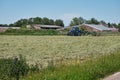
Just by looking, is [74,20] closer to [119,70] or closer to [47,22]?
[47,22]

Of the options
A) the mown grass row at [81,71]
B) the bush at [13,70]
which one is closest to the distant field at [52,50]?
the mown grass row at [81,71]

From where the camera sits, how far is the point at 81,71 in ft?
38.2

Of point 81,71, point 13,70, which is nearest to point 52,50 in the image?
point 81,71

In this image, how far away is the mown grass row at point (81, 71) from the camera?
1066 cm

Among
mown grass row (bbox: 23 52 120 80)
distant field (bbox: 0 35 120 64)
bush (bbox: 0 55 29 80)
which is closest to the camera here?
mown grass row (bbox: 23 52 120 80)

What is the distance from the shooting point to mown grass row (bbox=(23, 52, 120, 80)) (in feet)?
35.0

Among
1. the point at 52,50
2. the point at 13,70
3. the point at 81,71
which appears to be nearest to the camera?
the point at 13,70

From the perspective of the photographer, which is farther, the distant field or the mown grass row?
the distant field

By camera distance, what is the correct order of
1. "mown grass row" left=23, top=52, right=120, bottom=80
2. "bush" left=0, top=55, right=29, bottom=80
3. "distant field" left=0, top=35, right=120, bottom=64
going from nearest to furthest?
"mown grass row" left=23, top=52, right=120, bottom=80
"bush" left=0, top=55, right=29, bottom=80
"distant field" left=0, top=35, right=120, bottom=64

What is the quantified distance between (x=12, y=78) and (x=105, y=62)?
4.81m

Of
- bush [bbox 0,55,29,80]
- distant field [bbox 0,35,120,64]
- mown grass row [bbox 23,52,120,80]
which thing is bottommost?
distant field [bbox 0,35,120,64]

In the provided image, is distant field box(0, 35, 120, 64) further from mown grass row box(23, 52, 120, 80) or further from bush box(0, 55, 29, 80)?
bush box(0, 55, 29, 80)

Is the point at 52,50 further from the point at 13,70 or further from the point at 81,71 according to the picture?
the point at 13,70

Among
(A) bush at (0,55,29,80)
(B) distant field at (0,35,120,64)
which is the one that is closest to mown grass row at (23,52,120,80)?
(A) bush at (0,55,29,80)
